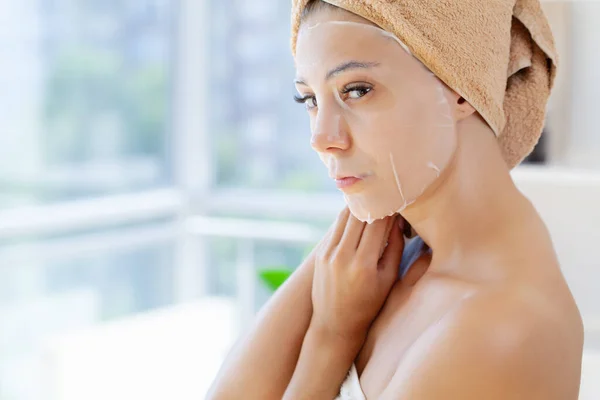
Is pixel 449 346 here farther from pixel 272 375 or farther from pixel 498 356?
pixel 272 375

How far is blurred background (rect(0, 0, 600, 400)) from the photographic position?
242 centimetres

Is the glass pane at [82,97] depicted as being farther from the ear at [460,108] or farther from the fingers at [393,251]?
the ear at [460,108]

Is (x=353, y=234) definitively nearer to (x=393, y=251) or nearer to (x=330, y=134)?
(x=393, y=251)

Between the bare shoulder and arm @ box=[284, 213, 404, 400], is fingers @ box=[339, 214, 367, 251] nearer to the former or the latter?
arm @ box=[284, 213, 404, 400]

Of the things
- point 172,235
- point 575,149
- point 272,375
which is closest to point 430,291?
point 272,375

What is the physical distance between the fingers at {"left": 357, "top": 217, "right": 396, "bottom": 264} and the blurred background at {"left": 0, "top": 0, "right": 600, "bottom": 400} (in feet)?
3.23

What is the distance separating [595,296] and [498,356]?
108 centimetres

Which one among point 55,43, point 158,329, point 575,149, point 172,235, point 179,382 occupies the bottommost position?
point 179,382

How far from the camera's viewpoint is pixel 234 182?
3.46 meters

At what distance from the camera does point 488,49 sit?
843mm

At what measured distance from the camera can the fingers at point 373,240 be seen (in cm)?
92

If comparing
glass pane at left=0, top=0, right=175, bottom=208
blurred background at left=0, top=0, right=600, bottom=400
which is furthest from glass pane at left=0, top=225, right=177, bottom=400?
glass pane at left=0, top=0, right=175, bottom=208

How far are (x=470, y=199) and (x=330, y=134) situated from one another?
170mm

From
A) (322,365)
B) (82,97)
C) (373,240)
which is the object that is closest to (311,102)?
(373,240)
